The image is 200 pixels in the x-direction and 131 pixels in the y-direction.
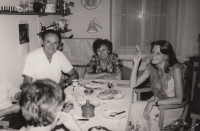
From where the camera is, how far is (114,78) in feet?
9.84

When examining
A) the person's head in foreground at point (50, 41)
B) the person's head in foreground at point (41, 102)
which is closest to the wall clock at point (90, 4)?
the person's head in foreground at point (50, 41)

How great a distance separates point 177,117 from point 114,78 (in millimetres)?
1037

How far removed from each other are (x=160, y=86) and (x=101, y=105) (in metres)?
0.88

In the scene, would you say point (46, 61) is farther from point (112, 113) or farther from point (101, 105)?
point (112, 113)

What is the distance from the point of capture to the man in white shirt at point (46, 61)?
2590mm

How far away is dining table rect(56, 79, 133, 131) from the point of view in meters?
1.54

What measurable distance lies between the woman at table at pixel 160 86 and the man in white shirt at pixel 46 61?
93cm

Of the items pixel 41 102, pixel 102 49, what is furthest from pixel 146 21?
pixel 41 102

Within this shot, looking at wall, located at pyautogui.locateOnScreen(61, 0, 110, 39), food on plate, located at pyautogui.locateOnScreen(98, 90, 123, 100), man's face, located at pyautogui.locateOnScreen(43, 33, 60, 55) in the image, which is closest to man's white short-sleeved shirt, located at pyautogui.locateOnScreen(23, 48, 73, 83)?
man's face, located at pyautogui.locateOnScreen(43, 33, 60, 55)

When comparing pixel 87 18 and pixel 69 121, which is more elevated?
pixel 87 18

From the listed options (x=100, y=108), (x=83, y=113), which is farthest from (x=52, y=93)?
(x=100, y=108)

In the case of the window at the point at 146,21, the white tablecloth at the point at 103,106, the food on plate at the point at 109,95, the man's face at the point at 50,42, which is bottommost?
the white tablecloth at the point at 103,106

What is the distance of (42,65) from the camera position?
271cm

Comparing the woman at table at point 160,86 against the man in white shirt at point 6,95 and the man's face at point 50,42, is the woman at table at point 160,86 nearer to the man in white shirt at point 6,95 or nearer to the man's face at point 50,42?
the man's face at point 50,42
